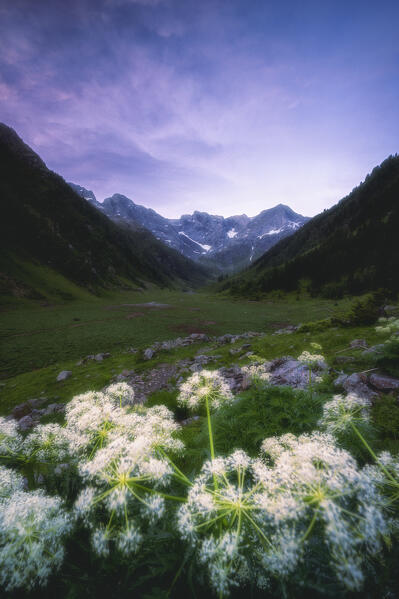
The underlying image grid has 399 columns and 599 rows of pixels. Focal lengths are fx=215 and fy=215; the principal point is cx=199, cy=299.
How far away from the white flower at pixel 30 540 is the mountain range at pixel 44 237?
280 ft

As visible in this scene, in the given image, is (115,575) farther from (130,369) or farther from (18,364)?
(18,364)

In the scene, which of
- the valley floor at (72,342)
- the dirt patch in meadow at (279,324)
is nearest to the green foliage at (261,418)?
the valley floor at (72,342)

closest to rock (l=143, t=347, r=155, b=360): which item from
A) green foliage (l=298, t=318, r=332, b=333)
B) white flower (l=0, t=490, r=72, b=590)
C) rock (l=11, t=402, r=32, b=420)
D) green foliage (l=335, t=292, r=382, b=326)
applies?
rock (l=11, t=402, r=32, b=420)

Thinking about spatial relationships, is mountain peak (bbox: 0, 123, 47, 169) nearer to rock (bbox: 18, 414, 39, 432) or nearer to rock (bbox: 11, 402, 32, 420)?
rock (bbox: 11, 402, 32, 420)

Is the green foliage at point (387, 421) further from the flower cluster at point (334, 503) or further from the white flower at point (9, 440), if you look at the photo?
the white flower at point (9, 440)

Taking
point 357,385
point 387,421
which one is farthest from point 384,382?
point 387,421

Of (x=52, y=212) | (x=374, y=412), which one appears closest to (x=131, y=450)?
(x=374, y=412)

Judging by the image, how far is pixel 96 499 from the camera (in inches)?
86.8

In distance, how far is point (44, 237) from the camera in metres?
111

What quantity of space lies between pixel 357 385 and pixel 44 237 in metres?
139

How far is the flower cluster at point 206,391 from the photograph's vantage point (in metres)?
3.86

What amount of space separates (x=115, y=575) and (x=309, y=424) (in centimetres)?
385

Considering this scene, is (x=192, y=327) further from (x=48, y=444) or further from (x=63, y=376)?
(x=48, y=444)

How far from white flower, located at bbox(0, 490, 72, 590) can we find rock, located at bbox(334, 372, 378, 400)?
22.0 feet
